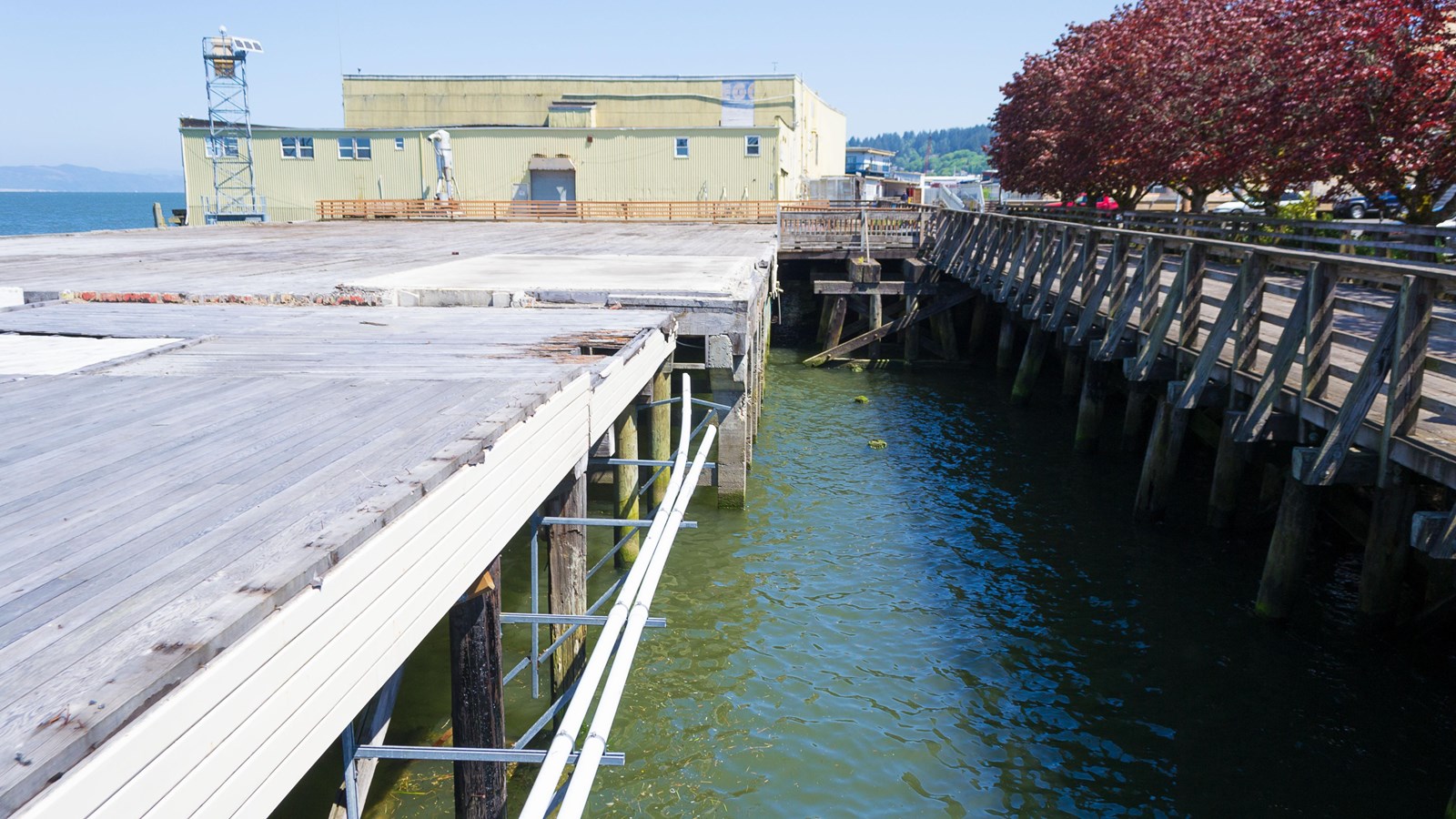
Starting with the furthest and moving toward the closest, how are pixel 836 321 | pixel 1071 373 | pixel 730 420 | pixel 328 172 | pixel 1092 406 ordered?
pixel 328 172 → pixel 836 321 → pixel 1071 373 → pixel 1092 406 → pixel 730 420

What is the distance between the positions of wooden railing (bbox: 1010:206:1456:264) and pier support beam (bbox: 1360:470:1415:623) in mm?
7531

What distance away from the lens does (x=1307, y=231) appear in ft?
66.6

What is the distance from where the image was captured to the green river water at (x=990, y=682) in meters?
7.05

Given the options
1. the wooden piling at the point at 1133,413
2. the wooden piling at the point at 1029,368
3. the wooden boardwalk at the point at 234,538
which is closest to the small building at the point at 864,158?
the wooden piling at the point at 1029,368

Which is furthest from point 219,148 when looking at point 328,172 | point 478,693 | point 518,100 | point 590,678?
point 590,678

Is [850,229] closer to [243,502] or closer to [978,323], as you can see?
[978,323]

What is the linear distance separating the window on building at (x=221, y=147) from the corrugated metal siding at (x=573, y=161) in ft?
4.75

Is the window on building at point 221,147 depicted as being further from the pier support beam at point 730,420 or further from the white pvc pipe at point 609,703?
the white pvc pipe at point 609,703

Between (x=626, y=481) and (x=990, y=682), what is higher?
(x=626, y=481)

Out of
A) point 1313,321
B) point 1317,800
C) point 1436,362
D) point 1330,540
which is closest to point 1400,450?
point 1436,362

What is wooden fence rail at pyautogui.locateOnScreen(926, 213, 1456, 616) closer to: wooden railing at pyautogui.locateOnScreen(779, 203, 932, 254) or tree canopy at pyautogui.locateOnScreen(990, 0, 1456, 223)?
tree canopy at pyautogui.locateOnScreen(990, 0, 1456, 223)

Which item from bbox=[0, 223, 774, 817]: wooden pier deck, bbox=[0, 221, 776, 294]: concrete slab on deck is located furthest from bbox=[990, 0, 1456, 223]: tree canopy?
bbox=[0, 223, 774, 817]: wooden pier deck

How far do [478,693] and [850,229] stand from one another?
25.6 meters

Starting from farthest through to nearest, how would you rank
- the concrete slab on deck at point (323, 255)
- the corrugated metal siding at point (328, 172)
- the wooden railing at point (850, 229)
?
1. the corrugated metal siding at point (328, 172)
2. the wooden railing at point (850, 229)
3. the concrete slab on deck at point (323, 255)
